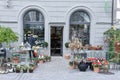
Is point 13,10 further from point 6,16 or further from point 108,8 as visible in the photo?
point 108,8

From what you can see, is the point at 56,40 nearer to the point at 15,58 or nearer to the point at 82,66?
the point at 15,58

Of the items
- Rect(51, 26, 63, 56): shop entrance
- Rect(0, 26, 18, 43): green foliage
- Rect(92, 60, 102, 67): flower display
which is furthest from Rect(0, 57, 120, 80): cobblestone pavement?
Rect(51, 26, 63, 56): shop entrance

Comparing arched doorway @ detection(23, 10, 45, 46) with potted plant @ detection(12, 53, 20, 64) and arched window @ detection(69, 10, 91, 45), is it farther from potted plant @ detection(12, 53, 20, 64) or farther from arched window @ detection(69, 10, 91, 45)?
potted plant @ detection(12, 53, 20, 64)

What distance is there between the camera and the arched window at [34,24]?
22.6 m

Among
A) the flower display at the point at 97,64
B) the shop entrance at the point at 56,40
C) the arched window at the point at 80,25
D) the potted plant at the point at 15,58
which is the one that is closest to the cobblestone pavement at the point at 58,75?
the flower display at the point at 97,64

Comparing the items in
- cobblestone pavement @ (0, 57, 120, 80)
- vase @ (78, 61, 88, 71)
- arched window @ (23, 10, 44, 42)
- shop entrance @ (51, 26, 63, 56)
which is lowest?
cobblestone pavement @ (0, 57, 120, 80)

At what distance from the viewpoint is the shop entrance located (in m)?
22.7

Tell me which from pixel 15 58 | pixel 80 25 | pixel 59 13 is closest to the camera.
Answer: pixel 15 58

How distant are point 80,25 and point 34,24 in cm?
385

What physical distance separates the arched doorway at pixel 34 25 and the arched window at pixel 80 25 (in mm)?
2496

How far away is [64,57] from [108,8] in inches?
212

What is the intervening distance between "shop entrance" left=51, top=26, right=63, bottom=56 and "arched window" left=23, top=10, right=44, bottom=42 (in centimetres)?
93

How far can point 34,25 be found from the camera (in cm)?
2270

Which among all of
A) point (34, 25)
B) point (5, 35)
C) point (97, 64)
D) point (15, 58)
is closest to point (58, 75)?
point (97, 64)
